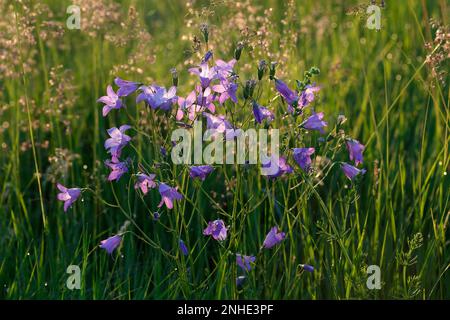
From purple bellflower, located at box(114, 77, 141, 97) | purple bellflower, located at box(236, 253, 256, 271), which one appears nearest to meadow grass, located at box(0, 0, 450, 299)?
purple bellflower, located at box(236, 253, 256, 271)

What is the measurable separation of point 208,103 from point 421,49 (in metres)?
2.21

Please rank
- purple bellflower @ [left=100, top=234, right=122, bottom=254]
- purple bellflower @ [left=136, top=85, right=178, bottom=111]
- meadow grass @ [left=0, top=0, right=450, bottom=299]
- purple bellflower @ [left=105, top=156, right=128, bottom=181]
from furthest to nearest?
1. meadow grass @ [left=0, top=0, right=450, bottom=299]
2. purple bellflower @ [left=100, top=234, right=122, bottom=254]
3. purple bellflower @ [left=105, top=156, right=128, bottom=181]
4. purple bellflower @ [left=136, top=85, right=178, bottom=111]

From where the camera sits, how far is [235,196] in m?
2.32

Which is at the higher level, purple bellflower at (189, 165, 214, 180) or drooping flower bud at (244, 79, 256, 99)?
drooping flower bud at (244, 79, 256, 99)

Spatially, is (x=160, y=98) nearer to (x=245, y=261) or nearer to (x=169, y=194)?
(x=169, y=194)

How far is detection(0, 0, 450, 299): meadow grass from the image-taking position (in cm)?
258

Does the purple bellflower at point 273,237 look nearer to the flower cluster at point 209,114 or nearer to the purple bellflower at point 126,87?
the flower cluster at point 209,114

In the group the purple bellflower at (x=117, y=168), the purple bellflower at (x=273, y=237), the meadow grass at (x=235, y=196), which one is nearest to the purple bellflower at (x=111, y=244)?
the meadow grass at (x=235, y=196)

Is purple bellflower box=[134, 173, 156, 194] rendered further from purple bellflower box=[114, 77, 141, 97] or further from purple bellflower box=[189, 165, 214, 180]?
purple bellflower box=[114, 77, 141, 97]

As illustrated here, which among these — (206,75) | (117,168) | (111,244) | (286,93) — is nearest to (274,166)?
(286,93)

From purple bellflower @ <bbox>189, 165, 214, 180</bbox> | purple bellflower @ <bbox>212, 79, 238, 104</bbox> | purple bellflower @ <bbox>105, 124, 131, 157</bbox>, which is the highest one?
purple bellflower @ <bbox>212, 79, 238, 104</bbox>

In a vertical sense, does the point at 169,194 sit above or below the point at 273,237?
above

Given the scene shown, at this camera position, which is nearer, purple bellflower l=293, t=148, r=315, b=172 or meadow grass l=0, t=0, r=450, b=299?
purple bellflower l=293, t=148, r=315, b=172
